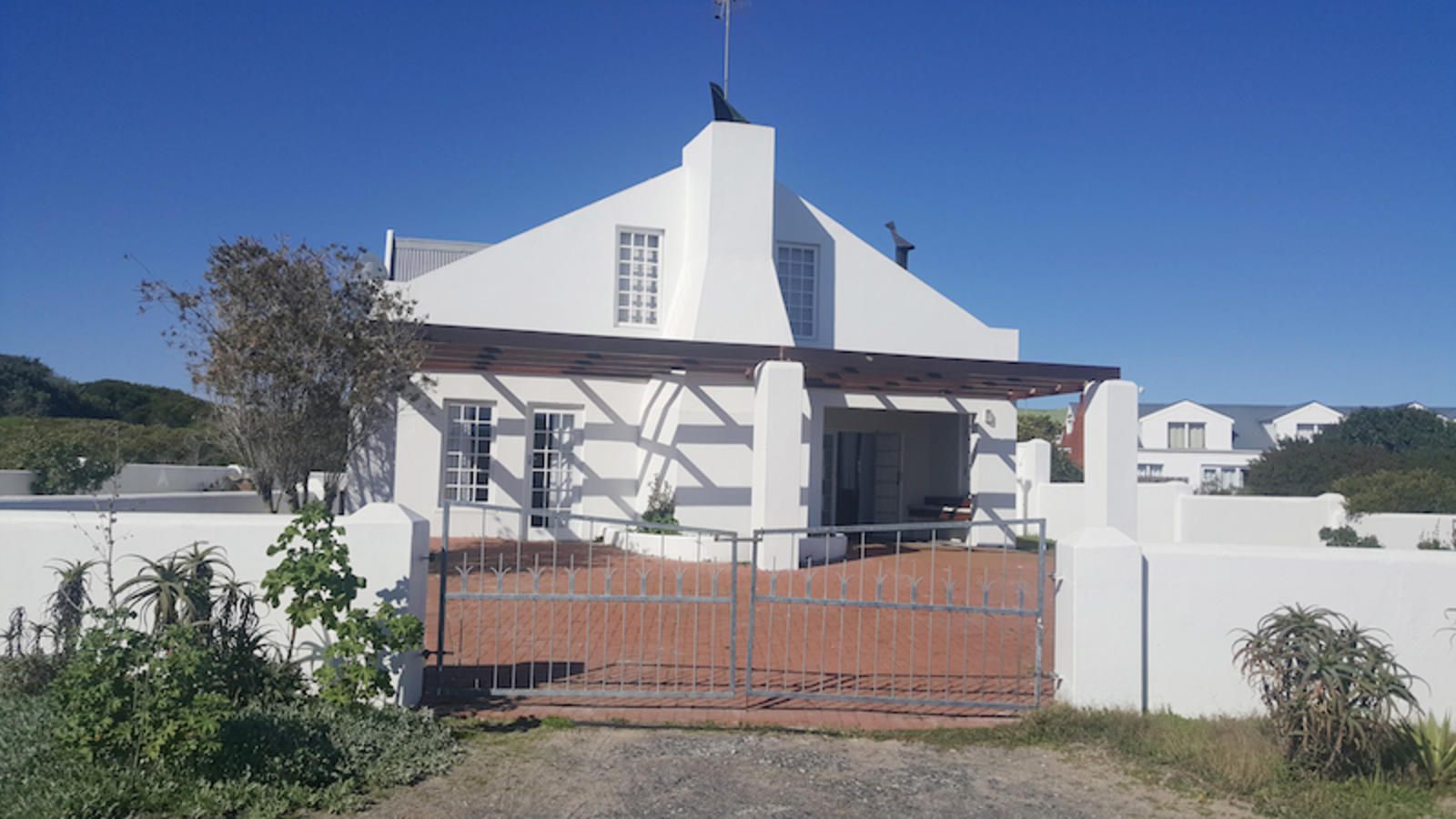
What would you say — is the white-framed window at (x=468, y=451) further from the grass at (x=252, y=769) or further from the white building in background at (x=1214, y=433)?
the white building in background at (x=1214, y=433)

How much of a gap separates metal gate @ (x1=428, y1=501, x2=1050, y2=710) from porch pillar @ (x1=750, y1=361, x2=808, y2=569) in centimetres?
10

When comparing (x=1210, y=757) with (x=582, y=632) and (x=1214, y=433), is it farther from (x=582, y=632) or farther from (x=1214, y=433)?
(x=1214, y=433)

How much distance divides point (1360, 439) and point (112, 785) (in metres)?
46.5

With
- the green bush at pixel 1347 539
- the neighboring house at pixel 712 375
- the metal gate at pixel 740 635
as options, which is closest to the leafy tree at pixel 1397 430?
the green bush at pixel 1347 539

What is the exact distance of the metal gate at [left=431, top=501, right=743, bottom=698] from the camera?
7.00m

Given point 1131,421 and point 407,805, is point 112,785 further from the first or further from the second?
point 1131,421

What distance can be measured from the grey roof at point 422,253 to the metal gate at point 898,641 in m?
19.5

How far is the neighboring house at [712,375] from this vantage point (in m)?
14.8

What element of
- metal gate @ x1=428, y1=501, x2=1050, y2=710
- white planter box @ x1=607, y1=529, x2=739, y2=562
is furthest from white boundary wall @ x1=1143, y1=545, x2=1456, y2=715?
white planter box @ x1=607, y1=529, x2=739, y2=562

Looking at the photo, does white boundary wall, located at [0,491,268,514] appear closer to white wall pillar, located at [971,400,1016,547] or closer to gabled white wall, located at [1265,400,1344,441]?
white wall pillar, located at [971,400,1016,547]

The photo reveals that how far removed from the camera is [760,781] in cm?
567

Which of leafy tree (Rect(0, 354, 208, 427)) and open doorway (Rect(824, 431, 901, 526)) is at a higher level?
leafy tree (Rect(0, 354, 208, 427))

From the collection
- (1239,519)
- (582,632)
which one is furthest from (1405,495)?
(582,632)

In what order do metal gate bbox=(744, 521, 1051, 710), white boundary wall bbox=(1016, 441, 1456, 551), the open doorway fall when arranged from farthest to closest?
the open doorway
white boundary wall bbox=(1016, 441, 1456, 551)
metal gate bbox=(744, 521, 1051, 710)
